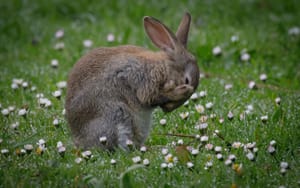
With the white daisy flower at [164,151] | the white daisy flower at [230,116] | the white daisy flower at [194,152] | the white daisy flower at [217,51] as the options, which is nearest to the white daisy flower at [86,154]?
the white daisy flower at [164,151]

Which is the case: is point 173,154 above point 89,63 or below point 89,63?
below

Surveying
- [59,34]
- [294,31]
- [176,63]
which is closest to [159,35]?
[176,63]

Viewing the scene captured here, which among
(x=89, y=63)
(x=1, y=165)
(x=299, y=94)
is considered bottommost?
(x=299, y=94)

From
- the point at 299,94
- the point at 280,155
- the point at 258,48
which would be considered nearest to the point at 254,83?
the point at 299,94

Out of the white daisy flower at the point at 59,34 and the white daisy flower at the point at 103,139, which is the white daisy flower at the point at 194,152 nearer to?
the white daisy flower at the point at 103,139

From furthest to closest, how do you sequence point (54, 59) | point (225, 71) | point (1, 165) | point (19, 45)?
point (19, 45) → point (54, 59) → point (225, 71) → point (1, 165)

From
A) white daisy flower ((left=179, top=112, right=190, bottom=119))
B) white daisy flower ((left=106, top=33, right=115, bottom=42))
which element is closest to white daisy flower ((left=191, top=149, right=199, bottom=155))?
white daisy flower ((left=179, top=112, right=190, bottom=119))

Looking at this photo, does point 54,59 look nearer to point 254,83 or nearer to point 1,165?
point 254,83
